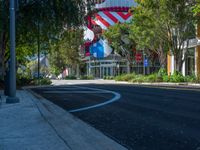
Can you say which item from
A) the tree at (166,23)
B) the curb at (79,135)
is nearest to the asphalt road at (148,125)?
the curb at (79,135)

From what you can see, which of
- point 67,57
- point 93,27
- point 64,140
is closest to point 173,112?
point 64,140

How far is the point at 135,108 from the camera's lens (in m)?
14.4

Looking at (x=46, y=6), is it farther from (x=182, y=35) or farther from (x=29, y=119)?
(x=182, y=35)

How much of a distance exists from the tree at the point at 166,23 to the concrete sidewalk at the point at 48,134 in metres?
29.4

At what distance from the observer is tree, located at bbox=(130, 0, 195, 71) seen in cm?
3972

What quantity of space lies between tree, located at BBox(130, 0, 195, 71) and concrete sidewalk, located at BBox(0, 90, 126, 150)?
2945 centimetres

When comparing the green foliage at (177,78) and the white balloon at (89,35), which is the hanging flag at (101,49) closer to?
the white balloon at (89,35)

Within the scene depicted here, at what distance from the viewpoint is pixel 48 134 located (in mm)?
8586

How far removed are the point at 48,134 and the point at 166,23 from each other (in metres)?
33.4

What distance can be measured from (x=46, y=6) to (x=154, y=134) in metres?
16.5

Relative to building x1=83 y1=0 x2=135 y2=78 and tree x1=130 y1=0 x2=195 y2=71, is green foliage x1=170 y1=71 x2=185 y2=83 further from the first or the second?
building x1=83 y1=0 x2=135 y2=78

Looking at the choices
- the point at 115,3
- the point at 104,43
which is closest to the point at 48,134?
the point at 104,43

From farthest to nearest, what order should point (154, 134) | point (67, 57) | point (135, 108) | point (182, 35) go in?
point (67, 57) < point (182, 35) < point (135, 108) < point (154, 134)

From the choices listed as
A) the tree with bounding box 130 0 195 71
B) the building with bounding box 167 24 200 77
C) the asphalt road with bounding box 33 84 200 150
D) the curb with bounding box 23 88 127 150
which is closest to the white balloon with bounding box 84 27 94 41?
the building with bounding box 167 24 200 77
